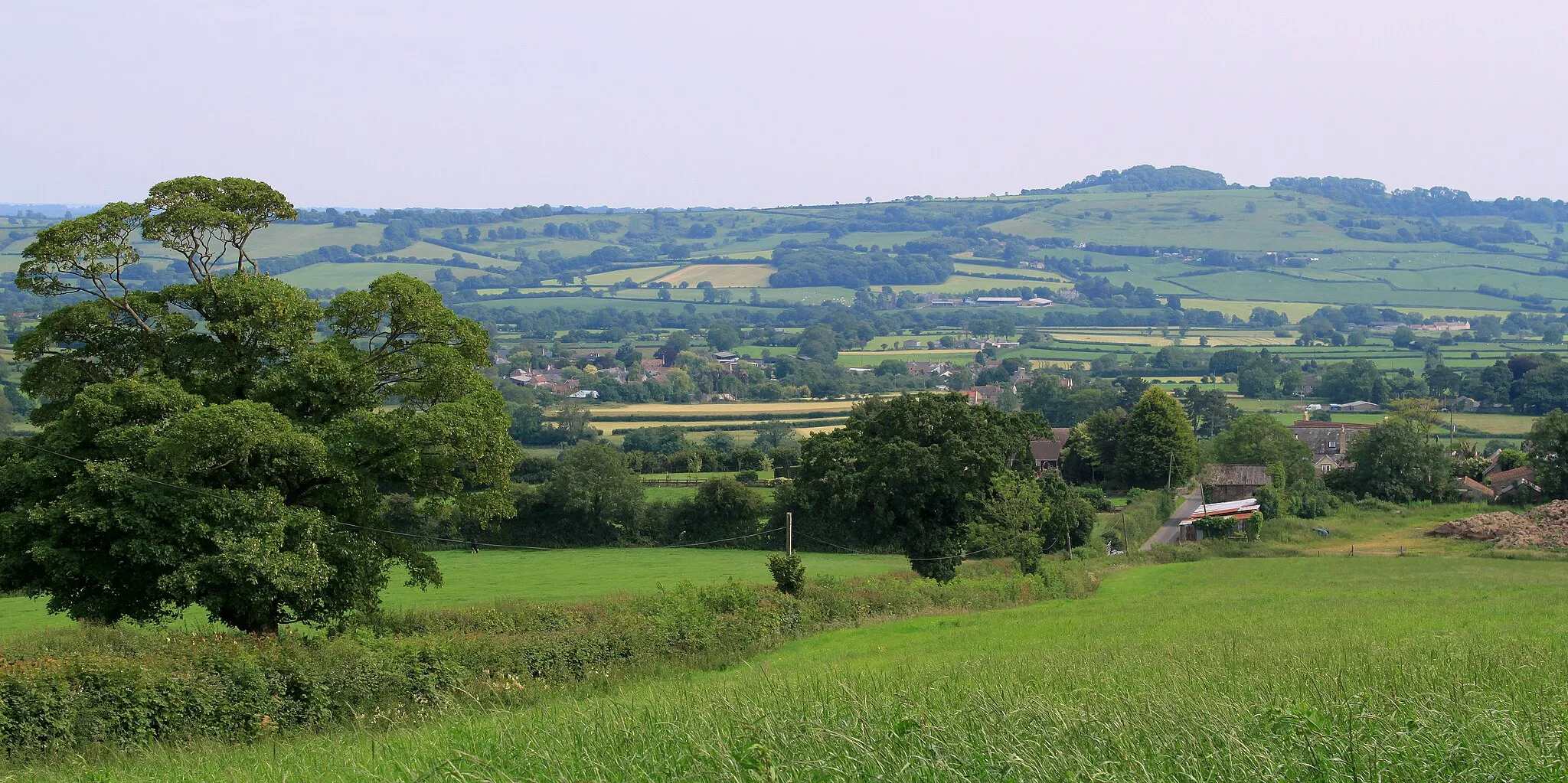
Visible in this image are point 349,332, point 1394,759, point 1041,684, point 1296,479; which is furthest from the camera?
point 1296,479

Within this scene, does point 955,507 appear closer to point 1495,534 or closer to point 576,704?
point 1495,534

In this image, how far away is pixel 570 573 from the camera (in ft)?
150

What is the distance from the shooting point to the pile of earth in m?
48.0

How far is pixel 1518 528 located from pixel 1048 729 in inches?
2015

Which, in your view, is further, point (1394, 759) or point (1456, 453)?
point (1456, 453)

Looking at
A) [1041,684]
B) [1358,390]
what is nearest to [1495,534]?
[1041,684]

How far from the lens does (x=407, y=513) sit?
50.9 metres

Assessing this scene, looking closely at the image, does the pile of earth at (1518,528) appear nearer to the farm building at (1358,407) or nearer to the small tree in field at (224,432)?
the small tree in field at (224,432)

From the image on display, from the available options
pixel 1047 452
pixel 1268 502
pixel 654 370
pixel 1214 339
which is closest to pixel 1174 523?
pixel 1268 502

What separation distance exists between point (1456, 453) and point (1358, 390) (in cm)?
5134

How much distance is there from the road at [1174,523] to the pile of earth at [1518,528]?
11017 mm

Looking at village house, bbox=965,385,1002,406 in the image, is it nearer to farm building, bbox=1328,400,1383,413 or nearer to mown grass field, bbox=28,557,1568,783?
farm building, bbox=1328,400,1383,413

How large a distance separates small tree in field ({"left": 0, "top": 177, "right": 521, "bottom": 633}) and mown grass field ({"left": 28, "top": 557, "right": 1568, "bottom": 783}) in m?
7.02

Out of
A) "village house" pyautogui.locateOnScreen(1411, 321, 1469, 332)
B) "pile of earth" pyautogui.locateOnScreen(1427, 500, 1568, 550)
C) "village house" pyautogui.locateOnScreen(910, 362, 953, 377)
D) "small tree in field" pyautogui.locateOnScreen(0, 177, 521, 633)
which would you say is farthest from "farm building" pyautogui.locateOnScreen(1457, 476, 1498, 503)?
"village house" pyautogui.locateOnScreen(1411, 321, 1469, 332)
